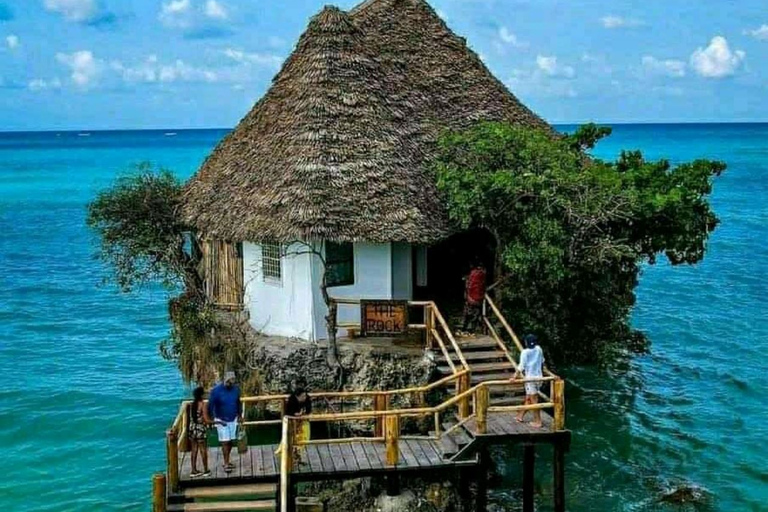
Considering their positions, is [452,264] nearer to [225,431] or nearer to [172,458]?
[225,431]

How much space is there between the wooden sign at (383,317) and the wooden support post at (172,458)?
259 inches

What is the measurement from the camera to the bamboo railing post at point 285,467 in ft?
54.4

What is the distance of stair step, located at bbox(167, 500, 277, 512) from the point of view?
53.8ft

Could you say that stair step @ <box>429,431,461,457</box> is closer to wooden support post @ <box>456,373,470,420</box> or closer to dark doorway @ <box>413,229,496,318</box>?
wooden support post @ <box>456,373,470,420</box>

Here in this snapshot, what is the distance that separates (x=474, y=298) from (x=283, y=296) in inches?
188

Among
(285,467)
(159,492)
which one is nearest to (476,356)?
(285,467)

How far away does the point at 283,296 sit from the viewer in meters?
23.1

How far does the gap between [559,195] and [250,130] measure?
935cm

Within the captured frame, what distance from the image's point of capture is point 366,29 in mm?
28078

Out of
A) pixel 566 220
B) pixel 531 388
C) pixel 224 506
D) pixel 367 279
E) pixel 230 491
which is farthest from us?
pixel 367 279

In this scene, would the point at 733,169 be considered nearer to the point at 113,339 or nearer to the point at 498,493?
the point at 113,339

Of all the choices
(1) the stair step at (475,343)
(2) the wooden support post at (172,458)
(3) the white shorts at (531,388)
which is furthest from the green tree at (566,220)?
(2) the wooden support post at (172,458)

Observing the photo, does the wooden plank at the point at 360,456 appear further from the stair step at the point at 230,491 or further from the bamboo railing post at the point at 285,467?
the stair step at the point at 230,491

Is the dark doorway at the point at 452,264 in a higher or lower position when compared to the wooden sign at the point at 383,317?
higher
